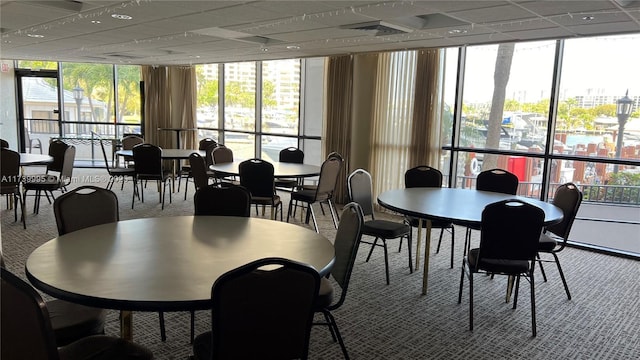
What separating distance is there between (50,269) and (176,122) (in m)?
9.13

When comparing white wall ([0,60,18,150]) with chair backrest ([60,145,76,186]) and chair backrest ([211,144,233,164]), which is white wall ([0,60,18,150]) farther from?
chair backrest ([211,144,233,164])

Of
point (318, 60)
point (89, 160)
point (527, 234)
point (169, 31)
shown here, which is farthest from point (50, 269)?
point (89, 160)

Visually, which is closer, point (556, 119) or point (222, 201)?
point (222, 201)

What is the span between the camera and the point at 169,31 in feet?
18.3

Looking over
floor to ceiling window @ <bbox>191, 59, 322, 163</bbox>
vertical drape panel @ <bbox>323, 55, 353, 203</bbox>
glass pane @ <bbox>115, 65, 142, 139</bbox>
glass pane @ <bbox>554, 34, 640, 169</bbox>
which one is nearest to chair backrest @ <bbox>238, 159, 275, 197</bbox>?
vertical drape panel @ <bbox>323, 55, 353, 203</bbox>

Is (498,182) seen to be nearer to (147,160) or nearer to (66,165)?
(147,160)

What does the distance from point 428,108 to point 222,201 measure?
4.08 metres

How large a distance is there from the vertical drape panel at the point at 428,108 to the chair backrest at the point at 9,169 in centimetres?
517

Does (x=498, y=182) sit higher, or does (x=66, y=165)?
(x=498, y=182)

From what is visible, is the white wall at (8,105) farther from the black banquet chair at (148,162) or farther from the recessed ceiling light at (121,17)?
the recessed ceiling light at (121,17)

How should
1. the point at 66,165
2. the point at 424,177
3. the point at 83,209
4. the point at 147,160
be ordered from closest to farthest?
the point at 83,209, the point at 424,177, the point at 66,165, the point at 147,160

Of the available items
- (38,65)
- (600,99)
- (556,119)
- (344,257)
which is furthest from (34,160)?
(600,99)

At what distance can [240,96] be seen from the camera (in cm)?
1005

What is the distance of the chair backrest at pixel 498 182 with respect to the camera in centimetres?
485
